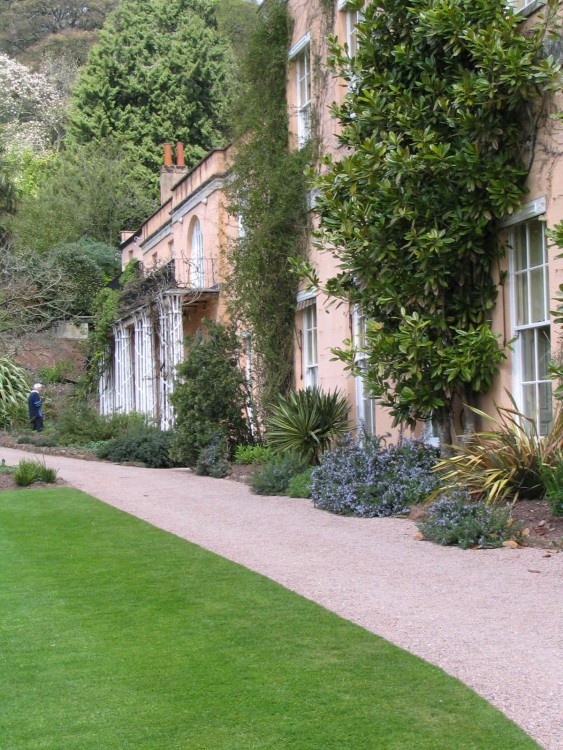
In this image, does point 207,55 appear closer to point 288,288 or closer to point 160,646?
point 288,288

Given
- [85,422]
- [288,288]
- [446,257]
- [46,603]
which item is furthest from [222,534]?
[85,422]

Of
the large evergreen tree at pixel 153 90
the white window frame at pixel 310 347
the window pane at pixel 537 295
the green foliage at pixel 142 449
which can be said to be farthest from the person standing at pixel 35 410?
the large evergreen tree at pixel 153 90

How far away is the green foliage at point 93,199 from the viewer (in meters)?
42.2

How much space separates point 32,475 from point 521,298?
7.10 m

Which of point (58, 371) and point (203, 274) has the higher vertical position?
point (203, 274)

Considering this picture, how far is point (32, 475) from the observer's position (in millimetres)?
13766

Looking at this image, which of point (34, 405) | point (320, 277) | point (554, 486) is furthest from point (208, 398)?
point (34, 405)

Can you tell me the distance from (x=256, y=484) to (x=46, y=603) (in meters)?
6.25

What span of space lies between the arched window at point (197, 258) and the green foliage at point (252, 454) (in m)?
6.25

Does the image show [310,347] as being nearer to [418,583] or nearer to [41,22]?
[418,583]

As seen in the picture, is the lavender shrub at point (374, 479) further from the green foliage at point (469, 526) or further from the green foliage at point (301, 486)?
the green foliage at point (469, 526)

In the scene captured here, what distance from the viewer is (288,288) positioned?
16641 mm

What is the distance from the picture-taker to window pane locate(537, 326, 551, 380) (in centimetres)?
1059

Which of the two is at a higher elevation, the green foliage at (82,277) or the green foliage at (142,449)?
the green foliage at (82,277)
